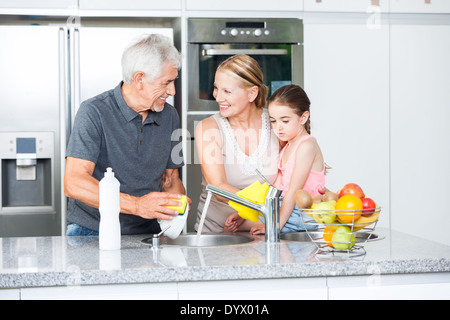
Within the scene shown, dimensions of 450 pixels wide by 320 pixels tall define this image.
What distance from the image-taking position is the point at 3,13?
2.60m

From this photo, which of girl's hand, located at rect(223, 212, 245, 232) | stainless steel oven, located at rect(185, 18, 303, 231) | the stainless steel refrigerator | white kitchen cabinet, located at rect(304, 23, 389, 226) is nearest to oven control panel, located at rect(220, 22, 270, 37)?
stainless steel oven, located at rect(185, 18, 303, 231)

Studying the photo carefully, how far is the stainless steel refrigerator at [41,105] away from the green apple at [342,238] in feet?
5.12

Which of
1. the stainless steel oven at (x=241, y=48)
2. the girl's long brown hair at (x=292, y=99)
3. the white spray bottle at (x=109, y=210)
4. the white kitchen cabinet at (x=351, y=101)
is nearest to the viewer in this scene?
the white spray bottle at (x=109, y=210)

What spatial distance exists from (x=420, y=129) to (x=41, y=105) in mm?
1812

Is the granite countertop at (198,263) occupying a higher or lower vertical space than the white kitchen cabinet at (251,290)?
higher

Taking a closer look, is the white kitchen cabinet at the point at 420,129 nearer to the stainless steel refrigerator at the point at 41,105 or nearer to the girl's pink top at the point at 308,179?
the girl's pink top at the point at 308,179

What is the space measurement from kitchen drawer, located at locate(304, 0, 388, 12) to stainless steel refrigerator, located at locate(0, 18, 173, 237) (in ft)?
2.80

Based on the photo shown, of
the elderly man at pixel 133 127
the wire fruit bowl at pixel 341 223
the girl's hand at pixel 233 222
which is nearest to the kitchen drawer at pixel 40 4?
the elderly man at pixel 133 127

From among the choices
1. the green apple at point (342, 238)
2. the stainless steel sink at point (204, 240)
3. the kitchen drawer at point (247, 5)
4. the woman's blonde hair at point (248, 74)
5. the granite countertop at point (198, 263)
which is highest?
the kitchen drawer at point (247, 5)

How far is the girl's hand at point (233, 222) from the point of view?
199 centimetres

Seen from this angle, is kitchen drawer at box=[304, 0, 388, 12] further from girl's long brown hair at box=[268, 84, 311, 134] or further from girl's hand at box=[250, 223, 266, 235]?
girl's hand at box=[250, 223, 266, 235]

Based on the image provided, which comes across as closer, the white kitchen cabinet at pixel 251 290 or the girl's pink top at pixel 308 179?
the white kitchen cabinet at pixel 251 290

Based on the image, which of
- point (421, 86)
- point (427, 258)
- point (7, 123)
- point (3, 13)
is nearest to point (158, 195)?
point (427, 258)

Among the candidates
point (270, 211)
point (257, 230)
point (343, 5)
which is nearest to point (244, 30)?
point (343, 5)
